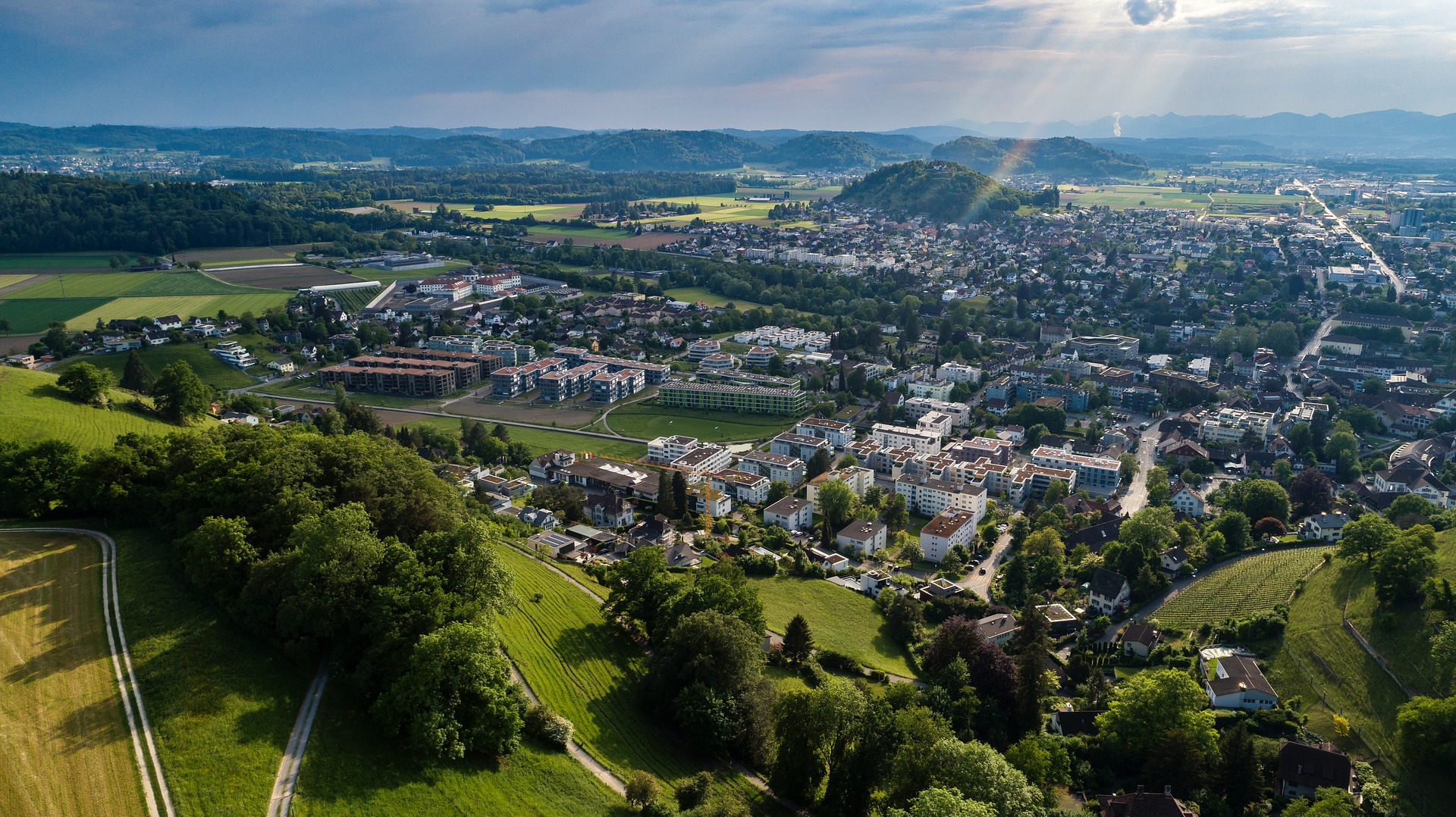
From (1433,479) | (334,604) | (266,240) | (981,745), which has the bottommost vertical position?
(1433,479)

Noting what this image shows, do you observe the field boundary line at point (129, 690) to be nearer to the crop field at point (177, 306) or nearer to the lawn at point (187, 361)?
the lawn at point (187, 361)

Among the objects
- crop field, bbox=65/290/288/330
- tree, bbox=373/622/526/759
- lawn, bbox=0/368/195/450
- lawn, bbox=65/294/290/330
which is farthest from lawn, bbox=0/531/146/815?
crop field, bbox=65/290/288/330

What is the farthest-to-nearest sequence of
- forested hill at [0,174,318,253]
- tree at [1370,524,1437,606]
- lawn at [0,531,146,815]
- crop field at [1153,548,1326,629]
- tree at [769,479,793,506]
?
1. forested hill at [0,174,318,253]
2. tree at [769,479,793,506]
3. crop field at [1153,548,1326,629]
4. tree at [1370,524,1437,606]
5. lawn at [0,531,146,815]

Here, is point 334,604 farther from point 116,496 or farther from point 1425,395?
point 1425,395

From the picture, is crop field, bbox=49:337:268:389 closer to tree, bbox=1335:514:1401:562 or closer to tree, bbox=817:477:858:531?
tree, bbox=817:477:858:531

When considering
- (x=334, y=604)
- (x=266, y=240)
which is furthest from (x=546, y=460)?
(x=266, y=240)
